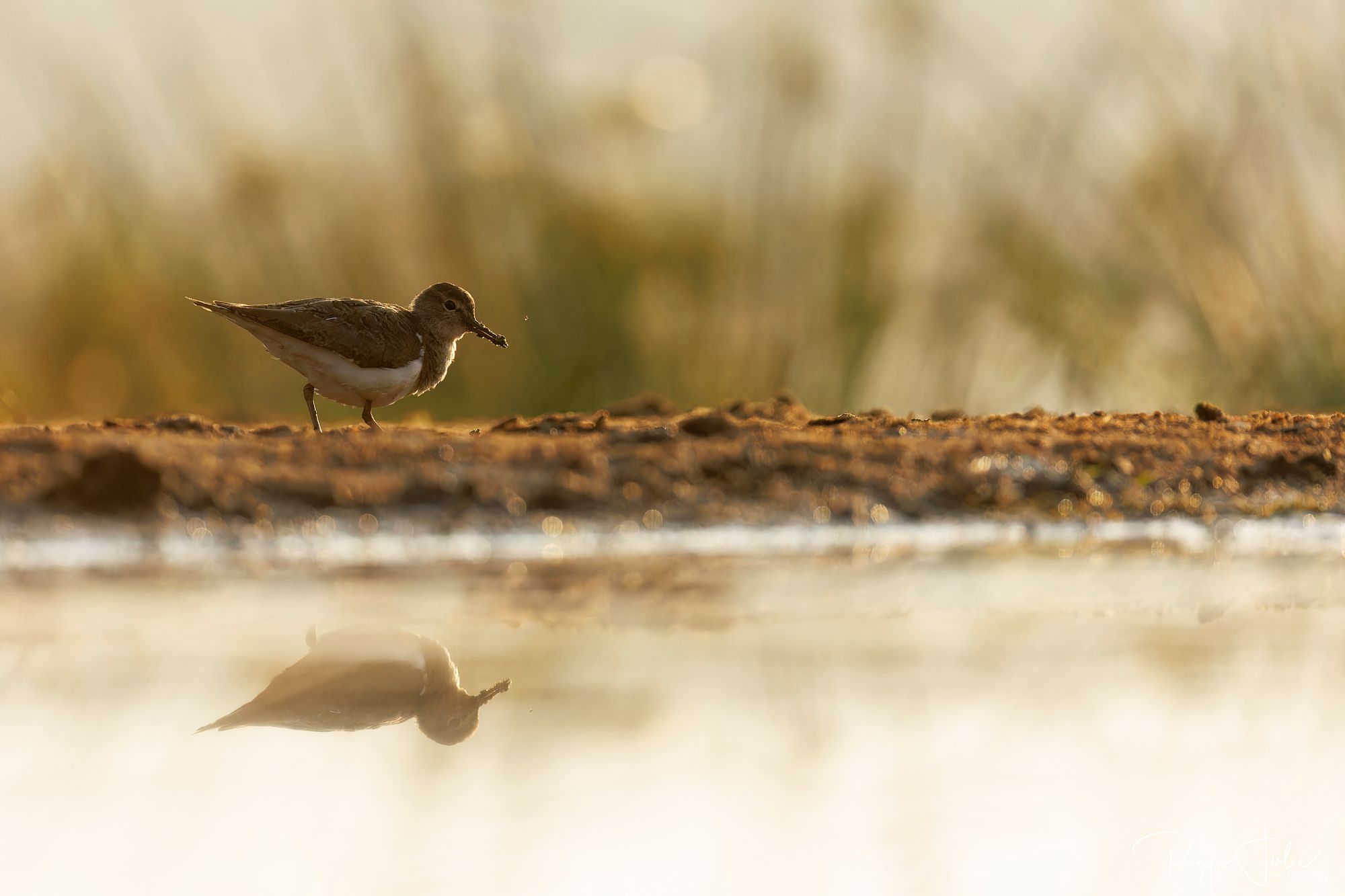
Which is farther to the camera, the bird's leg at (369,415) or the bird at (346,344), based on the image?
the bird's leg at (369,415)

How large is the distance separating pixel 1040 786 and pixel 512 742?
2.22 ft

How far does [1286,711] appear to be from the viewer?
2.38 metres

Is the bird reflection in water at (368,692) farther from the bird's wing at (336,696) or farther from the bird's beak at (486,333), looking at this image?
the bird's beak at (486,333)

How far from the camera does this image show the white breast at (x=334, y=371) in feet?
19.1

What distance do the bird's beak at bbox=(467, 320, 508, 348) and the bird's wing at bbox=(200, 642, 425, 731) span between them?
3928mm

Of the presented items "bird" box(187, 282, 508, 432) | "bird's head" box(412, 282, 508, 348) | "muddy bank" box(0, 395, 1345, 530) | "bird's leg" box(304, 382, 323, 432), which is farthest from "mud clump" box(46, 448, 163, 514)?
"bird's head" box(412, 282, 508, 348)

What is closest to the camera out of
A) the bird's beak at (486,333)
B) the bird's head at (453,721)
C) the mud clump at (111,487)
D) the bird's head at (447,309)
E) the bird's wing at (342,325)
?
the bird's head at (453,721)

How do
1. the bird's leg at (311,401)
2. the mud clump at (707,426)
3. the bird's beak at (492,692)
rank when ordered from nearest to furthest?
the bird's beak at (492,692), the mud clump at (707,426), the bird's leg at (311,401)

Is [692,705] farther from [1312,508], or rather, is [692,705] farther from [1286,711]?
[1312,508]

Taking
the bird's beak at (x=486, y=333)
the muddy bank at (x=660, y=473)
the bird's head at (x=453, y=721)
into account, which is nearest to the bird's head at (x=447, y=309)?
the bird's beak at (x=486, y=333)

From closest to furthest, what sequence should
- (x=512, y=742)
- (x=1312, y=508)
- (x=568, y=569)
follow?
(x=512, y=742) < (x=568, y=569) < (x=1312, y=508)

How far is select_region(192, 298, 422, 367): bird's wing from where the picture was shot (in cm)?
577

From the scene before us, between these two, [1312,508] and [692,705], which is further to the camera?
[1312,508]

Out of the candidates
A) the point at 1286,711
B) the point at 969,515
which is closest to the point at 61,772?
the point at 1286,711
